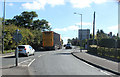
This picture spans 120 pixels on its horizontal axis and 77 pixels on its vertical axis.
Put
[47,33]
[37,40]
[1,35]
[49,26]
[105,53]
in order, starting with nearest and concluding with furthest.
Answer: [105,53]
[1,35]
[47,33]
[37,40]
[49,26]

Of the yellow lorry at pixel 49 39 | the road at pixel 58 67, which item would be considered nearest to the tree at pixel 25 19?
the yellow lorry at pixel 49 39

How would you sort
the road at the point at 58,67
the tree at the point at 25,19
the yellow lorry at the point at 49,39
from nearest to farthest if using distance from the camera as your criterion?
1. the road at the point at 58,67
2. the yellow lorry at the point at 49,39
3. the tree at the point at 25,19

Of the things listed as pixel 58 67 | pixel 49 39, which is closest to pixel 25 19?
pixel 49 39

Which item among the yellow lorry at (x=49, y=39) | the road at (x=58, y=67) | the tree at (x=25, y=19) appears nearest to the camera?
the road at (x=58, y=67)

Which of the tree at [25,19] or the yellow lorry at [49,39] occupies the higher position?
the tree at [25,19]

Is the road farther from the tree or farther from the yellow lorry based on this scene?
the tree

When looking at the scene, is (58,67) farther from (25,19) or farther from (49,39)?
(25,19)

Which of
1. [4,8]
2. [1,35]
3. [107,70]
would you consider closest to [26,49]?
[1,35]

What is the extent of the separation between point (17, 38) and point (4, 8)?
56.9 feet

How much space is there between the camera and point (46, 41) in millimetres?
44250

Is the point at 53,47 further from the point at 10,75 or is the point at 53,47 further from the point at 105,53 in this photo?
the point at 10,75

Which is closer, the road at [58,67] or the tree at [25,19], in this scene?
the road at [58,67]

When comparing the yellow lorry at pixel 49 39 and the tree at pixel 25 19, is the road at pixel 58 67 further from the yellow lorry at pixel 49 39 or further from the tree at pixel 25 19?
the tree at pixel 25 19

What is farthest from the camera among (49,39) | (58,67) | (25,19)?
(25,19)
